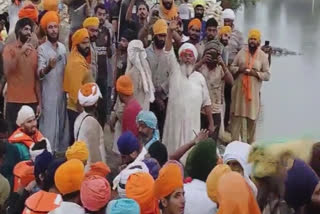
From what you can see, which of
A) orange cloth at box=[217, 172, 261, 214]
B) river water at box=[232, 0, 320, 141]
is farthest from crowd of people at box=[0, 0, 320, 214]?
river water at box=[232, 0, 320, 141]

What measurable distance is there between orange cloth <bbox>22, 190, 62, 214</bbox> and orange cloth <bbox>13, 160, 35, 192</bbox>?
1.77ft

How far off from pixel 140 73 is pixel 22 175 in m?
2.35

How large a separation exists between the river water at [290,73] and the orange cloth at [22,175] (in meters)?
1.85

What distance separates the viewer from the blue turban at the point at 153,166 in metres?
5.62

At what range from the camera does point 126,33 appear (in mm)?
8766

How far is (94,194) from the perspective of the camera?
190 inches

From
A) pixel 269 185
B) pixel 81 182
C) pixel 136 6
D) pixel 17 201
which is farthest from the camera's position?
pixel 136 6

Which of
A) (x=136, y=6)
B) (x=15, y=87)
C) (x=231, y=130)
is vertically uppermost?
(x=136, y=6)

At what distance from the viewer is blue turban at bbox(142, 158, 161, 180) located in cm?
562

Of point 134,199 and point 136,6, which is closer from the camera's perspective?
point 134,199

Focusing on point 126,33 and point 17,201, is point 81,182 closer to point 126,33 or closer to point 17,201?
point 17,201

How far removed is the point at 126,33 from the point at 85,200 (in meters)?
4.15

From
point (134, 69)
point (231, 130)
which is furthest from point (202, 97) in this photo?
point (231, 130)

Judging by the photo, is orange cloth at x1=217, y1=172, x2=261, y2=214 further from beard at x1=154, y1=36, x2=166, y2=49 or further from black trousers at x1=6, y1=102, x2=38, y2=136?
beard at x1=154, y1=36, x2=166, y2=49
